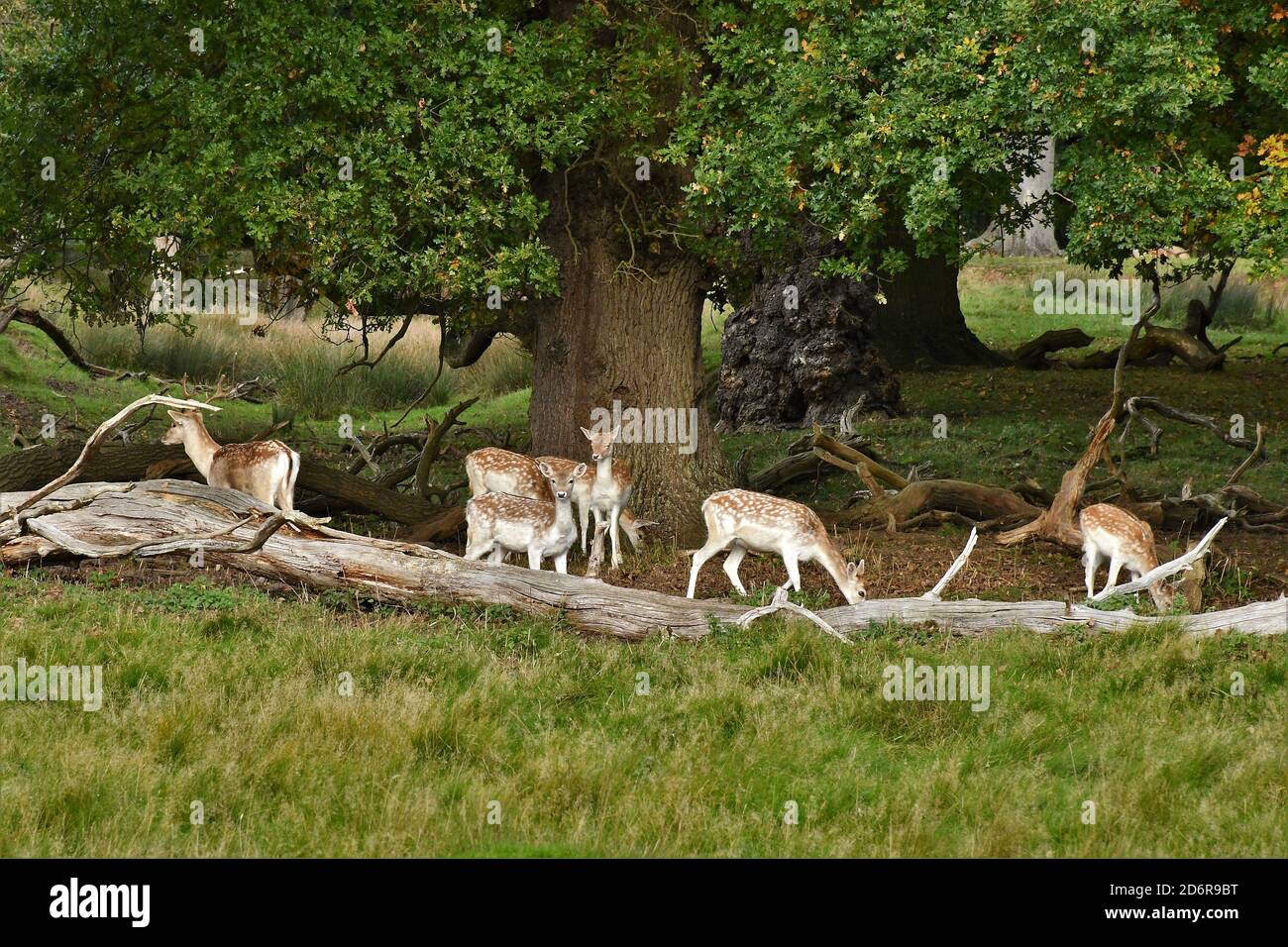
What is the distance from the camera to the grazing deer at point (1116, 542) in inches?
459

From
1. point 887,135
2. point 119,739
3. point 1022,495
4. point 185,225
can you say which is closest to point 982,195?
point 887,135

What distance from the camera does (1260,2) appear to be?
1123 cm

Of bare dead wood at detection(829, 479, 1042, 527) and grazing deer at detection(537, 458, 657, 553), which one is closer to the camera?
grazing deer at detection(537, 458, 657, 553)

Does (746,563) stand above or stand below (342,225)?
below

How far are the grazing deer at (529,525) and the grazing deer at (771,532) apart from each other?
1.12 meters

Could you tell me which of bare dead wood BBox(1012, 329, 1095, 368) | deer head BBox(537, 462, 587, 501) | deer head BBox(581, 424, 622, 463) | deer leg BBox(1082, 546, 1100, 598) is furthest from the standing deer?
bare dead wood BBox(1012, 329, 1095, 368)

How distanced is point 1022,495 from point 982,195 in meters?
3.63

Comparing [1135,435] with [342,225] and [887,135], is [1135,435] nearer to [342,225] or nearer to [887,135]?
[887,135]
